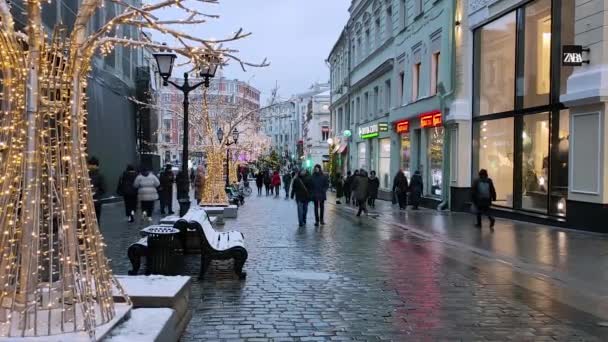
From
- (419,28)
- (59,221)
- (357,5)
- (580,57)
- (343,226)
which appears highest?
(357,5)

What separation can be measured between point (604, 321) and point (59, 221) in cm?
556

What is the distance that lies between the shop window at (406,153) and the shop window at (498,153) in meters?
7.00

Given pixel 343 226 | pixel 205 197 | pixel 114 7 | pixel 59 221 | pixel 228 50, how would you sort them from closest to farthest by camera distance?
pixel 59 221
pixel 228 50
pixel 343 226
pixel 205 197
pixel 114 7

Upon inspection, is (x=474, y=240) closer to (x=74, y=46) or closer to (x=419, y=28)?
(x=74, y=46)

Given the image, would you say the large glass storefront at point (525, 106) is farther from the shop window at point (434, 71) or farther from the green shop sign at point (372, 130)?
the green shop sign at point (372, 130)

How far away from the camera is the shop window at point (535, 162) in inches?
670

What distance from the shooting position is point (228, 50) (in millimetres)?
5176

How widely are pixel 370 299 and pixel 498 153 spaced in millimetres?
13954

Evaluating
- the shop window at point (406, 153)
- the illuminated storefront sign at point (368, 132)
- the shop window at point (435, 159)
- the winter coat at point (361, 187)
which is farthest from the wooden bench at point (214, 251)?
the illuminated storefront sign at point (368, 132)

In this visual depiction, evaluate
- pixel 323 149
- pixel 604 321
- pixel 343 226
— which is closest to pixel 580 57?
pixel 343 226

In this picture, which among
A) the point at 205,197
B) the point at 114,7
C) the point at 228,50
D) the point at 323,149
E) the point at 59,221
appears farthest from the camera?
the point at 323,149

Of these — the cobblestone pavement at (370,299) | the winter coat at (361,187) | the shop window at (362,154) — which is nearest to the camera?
the cobblestone pavement at (370,299)

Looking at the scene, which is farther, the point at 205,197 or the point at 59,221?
the point at 205,197

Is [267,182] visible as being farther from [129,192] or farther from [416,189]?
[129,192]
